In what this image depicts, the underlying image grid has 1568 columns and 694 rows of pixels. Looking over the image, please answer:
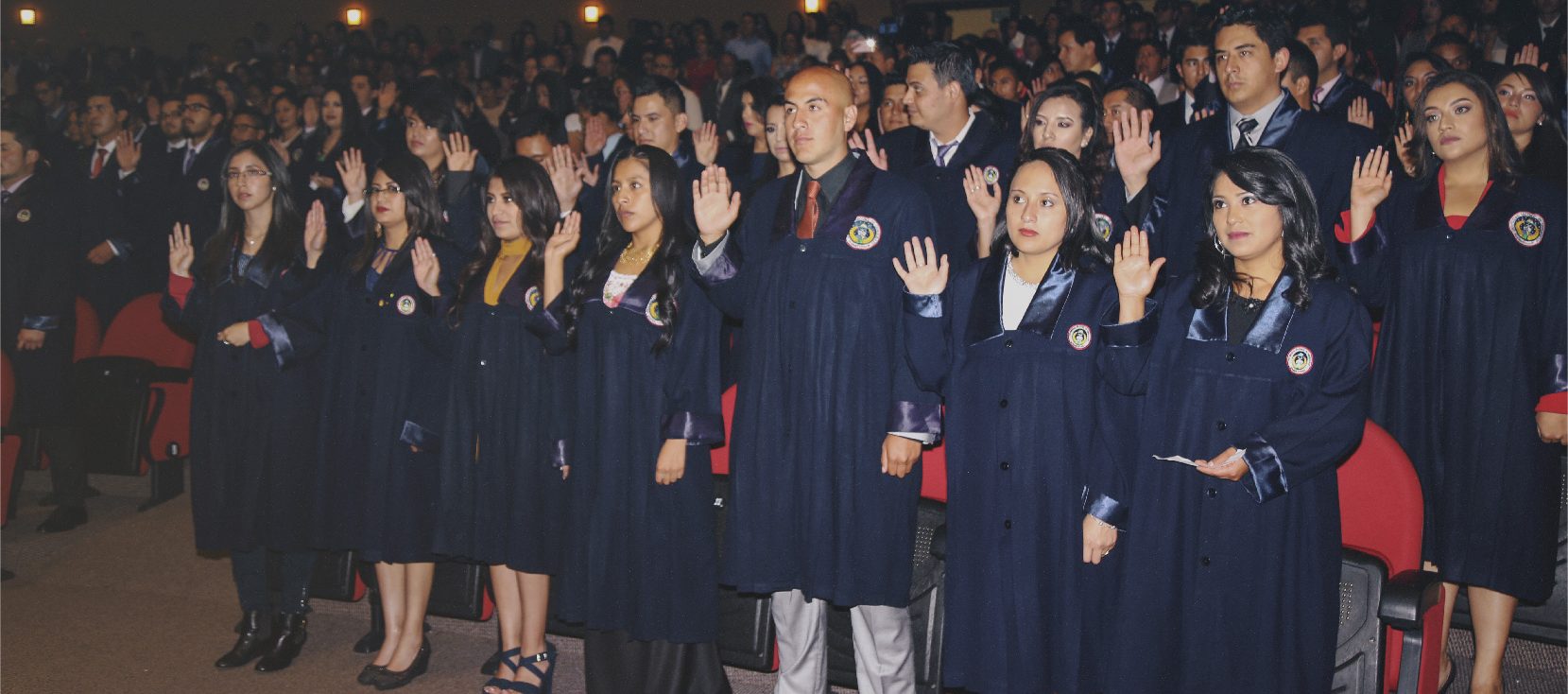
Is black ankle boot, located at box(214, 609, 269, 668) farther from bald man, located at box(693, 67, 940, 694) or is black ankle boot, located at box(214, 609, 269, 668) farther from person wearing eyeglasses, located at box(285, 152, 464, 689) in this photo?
bald man, located at box(693, 67, 940, 694)

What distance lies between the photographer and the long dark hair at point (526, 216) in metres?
4.17

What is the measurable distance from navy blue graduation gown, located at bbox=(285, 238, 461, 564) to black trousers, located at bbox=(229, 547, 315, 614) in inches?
7.9

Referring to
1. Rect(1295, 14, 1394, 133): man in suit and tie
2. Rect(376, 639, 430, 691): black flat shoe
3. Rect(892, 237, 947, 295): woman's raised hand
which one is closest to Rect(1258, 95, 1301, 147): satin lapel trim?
Rect(892, 237, 947, 295): woman's raised hand

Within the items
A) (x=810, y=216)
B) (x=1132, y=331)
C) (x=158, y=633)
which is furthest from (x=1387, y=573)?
(x=158, y=633)

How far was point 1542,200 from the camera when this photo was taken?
3578mm

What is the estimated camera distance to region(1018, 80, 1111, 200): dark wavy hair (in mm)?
3916

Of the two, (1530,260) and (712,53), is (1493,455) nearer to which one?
(1530,260)

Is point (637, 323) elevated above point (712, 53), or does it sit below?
below

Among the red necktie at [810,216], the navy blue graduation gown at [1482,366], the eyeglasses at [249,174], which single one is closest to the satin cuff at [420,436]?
the eyeglasses at [249,174]

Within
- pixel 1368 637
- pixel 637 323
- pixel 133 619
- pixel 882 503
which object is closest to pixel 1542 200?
pixel 1368 637

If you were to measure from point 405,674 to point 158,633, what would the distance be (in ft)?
3.97

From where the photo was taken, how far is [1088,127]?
3938 millimetres

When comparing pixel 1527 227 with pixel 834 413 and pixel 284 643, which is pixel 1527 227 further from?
pixel 284 643

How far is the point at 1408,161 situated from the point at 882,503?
198 centimetres
